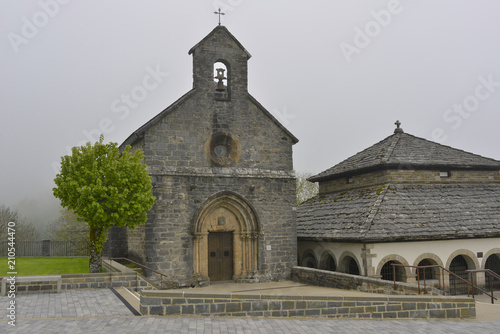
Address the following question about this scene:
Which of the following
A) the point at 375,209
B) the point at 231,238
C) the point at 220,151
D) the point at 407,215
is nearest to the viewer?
the point at 407,215

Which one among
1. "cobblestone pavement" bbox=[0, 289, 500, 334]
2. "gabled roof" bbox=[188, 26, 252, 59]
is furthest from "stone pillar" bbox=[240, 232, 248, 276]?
"cobblestone pavement" bbox=[0, 289, 500, 334]

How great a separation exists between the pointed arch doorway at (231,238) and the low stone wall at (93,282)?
4.16 metres

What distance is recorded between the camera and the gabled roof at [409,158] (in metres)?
20.6

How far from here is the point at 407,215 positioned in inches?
720

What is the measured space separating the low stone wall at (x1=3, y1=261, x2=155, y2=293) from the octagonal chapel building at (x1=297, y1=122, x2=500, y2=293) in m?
7.99

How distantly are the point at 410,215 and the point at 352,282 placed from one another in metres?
4.49

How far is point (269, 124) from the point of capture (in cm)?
1984

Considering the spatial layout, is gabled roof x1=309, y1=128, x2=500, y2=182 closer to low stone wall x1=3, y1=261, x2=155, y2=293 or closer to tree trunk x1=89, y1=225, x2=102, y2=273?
low stone wall x1=3, y1=261, x2=155, y2=293

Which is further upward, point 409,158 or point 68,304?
point 409,158

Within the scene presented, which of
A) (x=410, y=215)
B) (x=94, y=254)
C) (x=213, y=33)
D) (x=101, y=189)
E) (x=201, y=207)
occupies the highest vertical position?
(x=213, y=33)

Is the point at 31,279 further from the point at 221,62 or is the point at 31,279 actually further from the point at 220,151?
the point at 221,62

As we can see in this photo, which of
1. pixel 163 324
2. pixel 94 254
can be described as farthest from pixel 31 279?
pixel 163 324

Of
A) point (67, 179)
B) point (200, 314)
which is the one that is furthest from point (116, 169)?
point (200, 314)

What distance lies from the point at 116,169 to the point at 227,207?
214 inches
